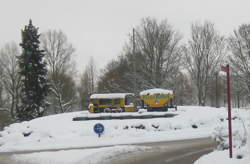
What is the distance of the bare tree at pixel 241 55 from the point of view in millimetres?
45744

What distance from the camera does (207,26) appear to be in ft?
158

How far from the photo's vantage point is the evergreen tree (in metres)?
38.0

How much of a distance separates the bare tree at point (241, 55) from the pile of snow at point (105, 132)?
25.1 meters

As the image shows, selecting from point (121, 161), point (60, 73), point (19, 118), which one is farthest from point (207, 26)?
point (121, 161)

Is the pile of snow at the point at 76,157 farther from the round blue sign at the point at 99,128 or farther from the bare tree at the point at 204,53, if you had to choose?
the bare tree at the point at 204,53

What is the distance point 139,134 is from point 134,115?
310 cm

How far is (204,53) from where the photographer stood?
48.1m

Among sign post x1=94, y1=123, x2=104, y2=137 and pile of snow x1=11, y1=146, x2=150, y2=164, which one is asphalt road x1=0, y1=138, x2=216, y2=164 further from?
sign post x1=94, y1=123, x2=104, y2=137

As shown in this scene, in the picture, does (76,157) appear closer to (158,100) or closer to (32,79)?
(158,100)

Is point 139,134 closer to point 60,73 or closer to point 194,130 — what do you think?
point 194,130

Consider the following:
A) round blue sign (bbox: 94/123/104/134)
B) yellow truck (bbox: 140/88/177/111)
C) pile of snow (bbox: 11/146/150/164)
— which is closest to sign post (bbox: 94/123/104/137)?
round blue sign (bbox: 94/123/104/134)

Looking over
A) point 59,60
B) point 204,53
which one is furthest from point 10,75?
point 204,53

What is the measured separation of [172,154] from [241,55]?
3641cm

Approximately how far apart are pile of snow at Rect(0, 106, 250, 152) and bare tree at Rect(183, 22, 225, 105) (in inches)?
1012
